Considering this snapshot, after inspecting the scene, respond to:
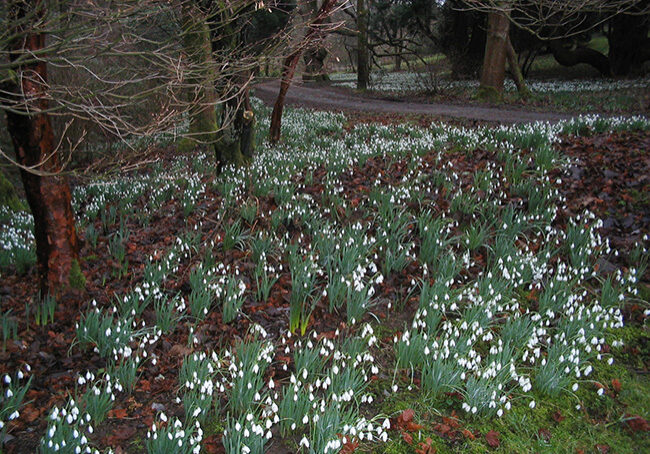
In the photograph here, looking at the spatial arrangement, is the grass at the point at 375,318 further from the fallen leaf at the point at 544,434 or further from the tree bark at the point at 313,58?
the tree bark at the point at 313,58

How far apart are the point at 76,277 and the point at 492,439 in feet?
10.7

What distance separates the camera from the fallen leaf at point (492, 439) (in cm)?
244

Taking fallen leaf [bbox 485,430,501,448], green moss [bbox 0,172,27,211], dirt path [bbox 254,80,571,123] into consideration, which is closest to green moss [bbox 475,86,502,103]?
dirt path [bbox 254,80,571,123]

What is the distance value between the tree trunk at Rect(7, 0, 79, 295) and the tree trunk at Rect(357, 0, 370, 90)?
1815 cm

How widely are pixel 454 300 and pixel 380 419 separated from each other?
3.89 ft

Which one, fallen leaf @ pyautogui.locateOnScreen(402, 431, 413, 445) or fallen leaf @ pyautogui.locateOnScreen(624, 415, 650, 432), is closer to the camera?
fallen leaf @ pyautogui.locateOnScreen(402, 431, 413, 445)

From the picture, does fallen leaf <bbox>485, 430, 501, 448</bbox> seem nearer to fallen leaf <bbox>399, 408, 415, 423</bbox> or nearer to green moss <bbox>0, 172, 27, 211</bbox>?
fallen leaf <bbox>399, 408, 415, 423</bbox>

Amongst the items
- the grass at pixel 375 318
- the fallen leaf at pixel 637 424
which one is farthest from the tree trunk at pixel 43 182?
the fallen leaf at pixel 637 424

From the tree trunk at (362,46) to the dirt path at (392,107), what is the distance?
928mm

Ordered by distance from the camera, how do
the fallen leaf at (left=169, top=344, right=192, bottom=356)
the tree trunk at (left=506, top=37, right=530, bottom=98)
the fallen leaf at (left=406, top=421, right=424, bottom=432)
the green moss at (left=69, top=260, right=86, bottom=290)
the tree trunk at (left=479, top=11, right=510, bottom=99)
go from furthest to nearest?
the tree trunk at (left=506, top=37, right=530, bottom=98), the tree trunk at (left=479, top=11, right=510, bottom=99), the green moss at (left=69, top=260, right=86, bottom=290), the fallen leaf at (left=169, top=344, right=192, bottom=356), the fallen leaf at (left=406, top=421, right=424, bottom=432)

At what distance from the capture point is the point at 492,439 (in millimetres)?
2463

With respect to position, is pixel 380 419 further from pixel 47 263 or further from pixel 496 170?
pixel 496 170

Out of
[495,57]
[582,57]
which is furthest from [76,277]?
[582,57]

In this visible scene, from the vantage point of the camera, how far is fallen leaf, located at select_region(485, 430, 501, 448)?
8.02ft
